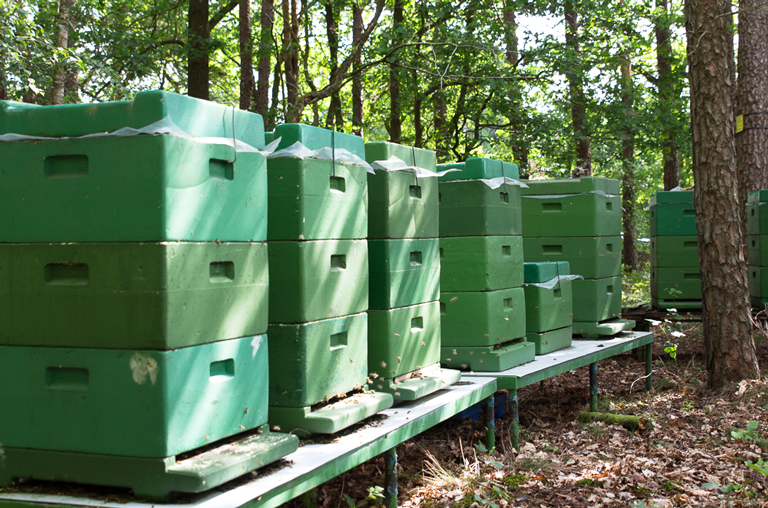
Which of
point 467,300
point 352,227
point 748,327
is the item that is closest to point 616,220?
point 748,327

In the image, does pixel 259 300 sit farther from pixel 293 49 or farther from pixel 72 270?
pixel 293 49

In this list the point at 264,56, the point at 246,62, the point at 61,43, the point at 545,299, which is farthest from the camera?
the point at 246,62

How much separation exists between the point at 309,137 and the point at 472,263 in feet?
6.94

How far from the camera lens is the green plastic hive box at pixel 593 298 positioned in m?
6.93

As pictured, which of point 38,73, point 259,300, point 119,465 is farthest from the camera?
point 38,73

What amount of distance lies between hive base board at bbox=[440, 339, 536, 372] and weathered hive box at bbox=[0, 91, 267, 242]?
283 cm

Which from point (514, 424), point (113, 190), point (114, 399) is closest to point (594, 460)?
point (514, 424)

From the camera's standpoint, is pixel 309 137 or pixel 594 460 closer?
pixel 309 137

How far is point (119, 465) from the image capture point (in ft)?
8.55

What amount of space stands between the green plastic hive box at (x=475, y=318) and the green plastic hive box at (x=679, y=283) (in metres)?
4.22

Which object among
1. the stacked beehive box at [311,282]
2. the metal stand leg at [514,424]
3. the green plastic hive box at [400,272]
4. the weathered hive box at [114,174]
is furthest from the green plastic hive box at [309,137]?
the metal stand leg at [514,424]

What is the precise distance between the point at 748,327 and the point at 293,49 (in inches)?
313

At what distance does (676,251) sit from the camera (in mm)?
8727

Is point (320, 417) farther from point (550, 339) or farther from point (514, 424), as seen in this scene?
point (550, 339)
